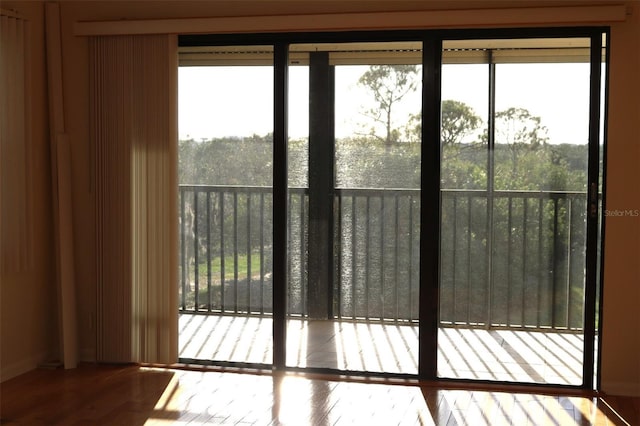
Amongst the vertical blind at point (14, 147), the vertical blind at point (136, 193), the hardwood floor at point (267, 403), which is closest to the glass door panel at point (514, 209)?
the hardwood floor at point (267, 403)

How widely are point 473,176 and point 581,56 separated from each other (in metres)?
0.84

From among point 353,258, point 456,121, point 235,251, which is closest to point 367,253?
point 353,258

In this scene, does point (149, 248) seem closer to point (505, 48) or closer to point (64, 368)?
point (64, 368)

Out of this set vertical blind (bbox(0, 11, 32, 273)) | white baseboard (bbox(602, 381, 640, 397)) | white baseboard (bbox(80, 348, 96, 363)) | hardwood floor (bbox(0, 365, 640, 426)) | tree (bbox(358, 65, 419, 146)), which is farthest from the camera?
white baseboard (bbox(80, 348, 96, 363))

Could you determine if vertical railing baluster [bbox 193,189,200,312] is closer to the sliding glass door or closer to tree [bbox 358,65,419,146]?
the sliding glass door

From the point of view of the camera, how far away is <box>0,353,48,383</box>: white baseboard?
4078 mm

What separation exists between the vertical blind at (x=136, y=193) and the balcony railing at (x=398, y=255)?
148 mm

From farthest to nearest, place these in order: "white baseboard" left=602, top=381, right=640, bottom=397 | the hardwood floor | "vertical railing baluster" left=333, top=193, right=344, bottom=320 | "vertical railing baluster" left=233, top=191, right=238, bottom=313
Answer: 1. "vertical railing baluster" left=233, top=191, right=238, bottom=313
2. "vertical railing baluster" left=333, top=193, right=344, bottom=320
3. "white baseboard" left=602, top=381, right=640, bottom=397
4. the hardwood floor

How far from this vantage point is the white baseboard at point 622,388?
3.86m

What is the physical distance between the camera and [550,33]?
12.7 ft

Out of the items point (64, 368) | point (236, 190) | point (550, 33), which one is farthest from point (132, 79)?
point (550, 33)

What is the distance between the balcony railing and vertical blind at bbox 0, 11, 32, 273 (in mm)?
873

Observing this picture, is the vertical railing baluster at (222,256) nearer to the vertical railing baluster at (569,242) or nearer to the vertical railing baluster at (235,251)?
the vertical railing baluster at (235,251)

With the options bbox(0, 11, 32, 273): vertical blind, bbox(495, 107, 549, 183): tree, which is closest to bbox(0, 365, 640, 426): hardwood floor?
bbox(0, 11, 32, 273): vertical blind
